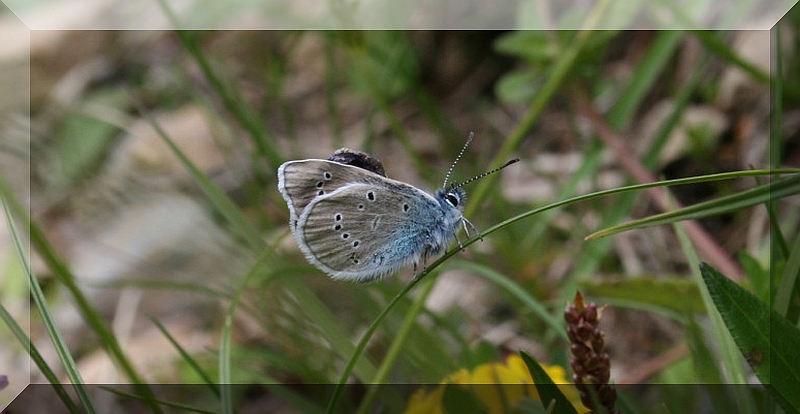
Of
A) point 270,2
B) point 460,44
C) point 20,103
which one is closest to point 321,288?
point 270,2

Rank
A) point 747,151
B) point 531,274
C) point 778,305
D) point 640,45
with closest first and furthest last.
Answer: point 778,305, point 531,274, point 747,151, point 640,45

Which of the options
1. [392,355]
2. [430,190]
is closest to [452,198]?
[392,355]

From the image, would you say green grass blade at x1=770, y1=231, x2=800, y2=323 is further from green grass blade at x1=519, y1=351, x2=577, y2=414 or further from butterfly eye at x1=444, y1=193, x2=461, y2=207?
butterfly eye at x1=444, y1=193, x2=461, y2=207

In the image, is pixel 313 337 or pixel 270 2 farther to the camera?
pixel 270 2

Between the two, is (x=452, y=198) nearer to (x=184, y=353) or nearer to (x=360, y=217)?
(x=360, y=217)

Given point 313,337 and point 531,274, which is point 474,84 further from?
point 313,337

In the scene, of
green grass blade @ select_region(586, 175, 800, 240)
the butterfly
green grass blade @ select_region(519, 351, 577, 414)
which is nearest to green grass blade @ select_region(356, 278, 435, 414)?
the butterfly

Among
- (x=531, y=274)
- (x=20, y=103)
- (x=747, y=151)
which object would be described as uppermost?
(x=20, y=103)

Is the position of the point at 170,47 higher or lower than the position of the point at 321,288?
higher
